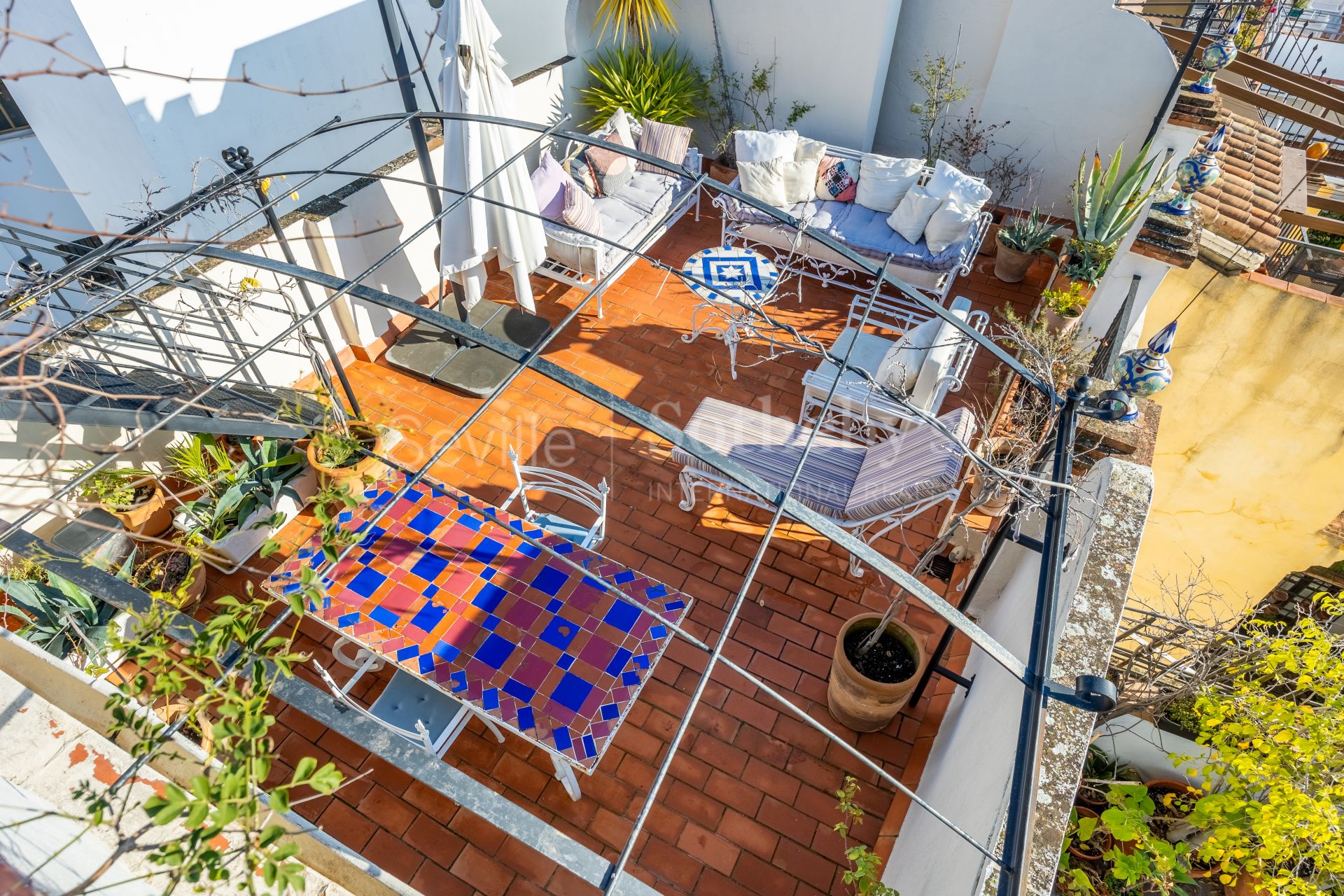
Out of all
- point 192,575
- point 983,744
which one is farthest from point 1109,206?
point 192,575

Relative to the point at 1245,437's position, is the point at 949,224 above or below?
above

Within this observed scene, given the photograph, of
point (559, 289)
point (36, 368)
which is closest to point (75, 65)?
point (36, 368)

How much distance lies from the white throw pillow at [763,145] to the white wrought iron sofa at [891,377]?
7.88 feet

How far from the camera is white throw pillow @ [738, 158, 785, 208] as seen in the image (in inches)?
275

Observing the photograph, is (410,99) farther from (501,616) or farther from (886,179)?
(886,179)

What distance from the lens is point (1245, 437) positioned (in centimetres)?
506

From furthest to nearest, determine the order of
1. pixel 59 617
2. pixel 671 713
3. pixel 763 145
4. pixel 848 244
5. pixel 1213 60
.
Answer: pixel 763 145 → pixel 848 244 → pixel 1213 60 → pixel 671 713 → pixel 59 617

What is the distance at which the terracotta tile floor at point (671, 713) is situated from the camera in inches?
142

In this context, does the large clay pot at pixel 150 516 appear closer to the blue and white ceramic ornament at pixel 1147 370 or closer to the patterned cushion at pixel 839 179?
the blue and white ceramic ornament at pixel 1147 370

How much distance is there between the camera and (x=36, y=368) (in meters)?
4.00

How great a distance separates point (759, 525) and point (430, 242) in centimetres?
386

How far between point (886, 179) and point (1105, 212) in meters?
1.90

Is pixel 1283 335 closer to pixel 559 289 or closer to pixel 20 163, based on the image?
pixel 559 289

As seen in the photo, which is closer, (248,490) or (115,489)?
(115,489)
